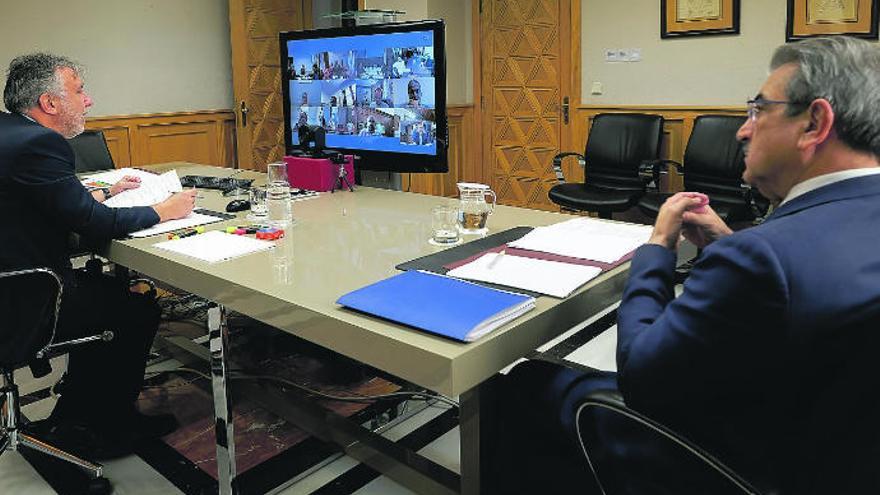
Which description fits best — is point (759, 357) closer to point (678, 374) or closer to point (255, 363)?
point (678, 374)

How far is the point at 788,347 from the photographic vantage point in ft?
3.16

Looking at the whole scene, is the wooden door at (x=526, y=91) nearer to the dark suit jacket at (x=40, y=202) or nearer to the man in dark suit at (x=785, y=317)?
the dark suit jacket at (x=40, y=202)

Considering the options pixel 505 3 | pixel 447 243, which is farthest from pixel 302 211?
pixel 505 3

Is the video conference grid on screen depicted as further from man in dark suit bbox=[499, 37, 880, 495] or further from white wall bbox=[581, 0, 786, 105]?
white wall bbox=[581, 0, 786, 105]

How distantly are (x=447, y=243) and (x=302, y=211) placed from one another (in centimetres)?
64

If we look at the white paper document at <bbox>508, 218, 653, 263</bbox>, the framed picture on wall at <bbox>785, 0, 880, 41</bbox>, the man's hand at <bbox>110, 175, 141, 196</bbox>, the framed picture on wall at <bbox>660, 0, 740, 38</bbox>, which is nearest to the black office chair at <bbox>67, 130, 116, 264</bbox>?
the man's hand at <bbox>110, 175, 141, 196</bbox>

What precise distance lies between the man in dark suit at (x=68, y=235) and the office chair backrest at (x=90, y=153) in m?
1.28

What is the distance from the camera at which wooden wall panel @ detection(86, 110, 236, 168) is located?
5281 mm

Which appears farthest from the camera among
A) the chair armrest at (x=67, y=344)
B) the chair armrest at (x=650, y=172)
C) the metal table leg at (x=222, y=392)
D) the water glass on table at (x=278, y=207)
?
the chair armrest at (x=650, y=172)

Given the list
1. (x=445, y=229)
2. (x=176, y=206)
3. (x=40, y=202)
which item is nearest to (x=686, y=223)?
(x=445, y=229)

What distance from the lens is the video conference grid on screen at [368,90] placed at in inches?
90.5

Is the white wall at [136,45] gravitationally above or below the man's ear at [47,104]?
above

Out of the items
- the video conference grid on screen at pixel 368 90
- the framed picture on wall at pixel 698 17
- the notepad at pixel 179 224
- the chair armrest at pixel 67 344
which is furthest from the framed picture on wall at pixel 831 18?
the chair armrest at pixel 67 344

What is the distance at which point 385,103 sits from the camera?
2.41 m
